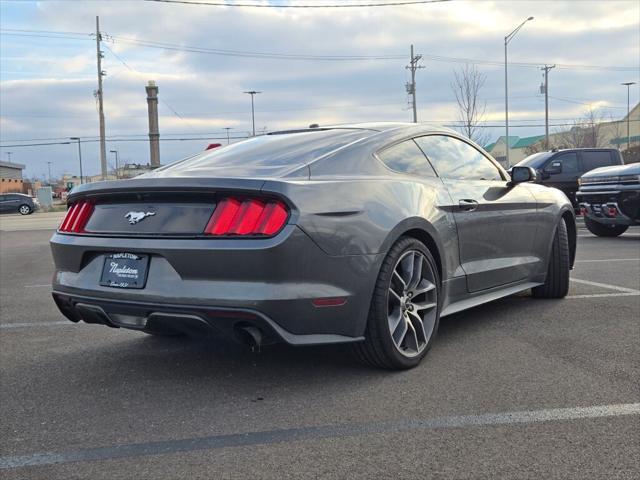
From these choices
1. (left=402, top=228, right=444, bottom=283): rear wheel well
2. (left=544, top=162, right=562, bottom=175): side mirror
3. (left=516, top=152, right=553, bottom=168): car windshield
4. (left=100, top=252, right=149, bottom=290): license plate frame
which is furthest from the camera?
(left=516, top=152, right=553, bottom=168): car windshield

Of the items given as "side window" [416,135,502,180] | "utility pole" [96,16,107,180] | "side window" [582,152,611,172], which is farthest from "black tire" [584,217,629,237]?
"utility pole" [96,16,107,180]

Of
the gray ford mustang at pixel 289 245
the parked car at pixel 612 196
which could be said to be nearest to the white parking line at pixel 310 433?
the gray ford mustang at pixel 289 245

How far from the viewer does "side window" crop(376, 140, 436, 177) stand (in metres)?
4.02

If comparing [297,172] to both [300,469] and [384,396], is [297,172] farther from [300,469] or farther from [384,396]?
[300,469]

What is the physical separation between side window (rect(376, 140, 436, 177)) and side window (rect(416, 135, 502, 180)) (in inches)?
3.8

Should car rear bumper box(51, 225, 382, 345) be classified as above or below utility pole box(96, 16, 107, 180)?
below

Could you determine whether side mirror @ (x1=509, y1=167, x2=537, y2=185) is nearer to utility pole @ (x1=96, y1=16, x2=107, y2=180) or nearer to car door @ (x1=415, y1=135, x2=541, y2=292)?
car door @ (x1=415, y1=135, x2=541, y2=292)

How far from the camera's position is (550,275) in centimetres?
563

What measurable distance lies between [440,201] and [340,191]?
0.98 metres

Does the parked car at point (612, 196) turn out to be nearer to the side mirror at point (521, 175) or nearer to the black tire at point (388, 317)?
the side mirror at point (521, 175)

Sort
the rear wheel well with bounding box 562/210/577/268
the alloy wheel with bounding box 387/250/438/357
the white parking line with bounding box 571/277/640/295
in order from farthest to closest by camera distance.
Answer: the white parking line with bounding box 571/277/640/295 → the rear wheel well with bounding box 562/210/577/268 → the alloy wheel with bounding box 387/250/438/357

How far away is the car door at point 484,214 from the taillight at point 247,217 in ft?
5.08

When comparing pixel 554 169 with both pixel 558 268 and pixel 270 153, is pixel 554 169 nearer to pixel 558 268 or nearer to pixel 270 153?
pixel 558 268

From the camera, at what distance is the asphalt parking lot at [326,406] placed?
2613mm
